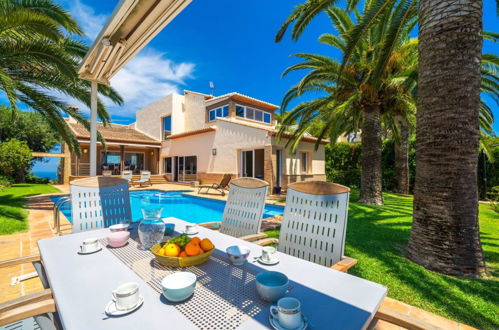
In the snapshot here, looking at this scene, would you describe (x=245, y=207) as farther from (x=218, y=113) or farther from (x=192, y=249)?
(x=218, y=113)

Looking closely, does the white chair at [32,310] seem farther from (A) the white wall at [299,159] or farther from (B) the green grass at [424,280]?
(A) the white wall at [299,159]

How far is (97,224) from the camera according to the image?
126 inches

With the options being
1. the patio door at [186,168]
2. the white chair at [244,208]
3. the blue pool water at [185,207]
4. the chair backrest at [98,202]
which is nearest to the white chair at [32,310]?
the chair backrest at [98,202]

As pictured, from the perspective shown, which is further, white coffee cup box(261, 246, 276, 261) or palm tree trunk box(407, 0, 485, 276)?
palm tree trunk box(407, 0, 485, 276)

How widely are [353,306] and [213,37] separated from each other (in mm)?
18554

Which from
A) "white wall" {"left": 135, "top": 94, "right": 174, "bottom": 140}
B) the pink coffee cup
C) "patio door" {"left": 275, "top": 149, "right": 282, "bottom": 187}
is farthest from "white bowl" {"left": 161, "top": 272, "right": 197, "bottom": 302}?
"white wall" {"left": 135, "top": 94, "right": 174, "bottom": 140}

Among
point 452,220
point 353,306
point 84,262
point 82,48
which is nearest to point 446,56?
point 452,220

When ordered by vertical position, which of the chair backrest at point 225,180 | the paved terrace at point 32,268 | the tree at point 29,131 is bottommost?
the paved terrace at point 32,268

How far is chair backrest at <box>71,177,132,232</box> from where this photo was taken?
304 centimetres

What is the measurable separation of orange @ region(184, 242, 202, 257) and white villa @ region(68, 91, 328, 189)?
1123 cm

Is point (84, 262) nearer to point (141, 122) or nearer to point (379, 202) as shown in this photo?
point (379, 202)

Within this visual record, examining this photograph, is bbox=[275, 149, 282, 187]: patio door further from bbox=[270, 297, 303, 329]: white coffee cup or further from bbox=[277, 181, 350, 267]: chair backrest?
bbox=[270, 297, 303, 329]: white coffee cup

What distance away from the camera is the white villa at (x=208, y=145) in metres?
14.0

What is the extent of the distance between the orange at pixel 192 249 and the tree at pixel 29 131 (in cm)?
2531
